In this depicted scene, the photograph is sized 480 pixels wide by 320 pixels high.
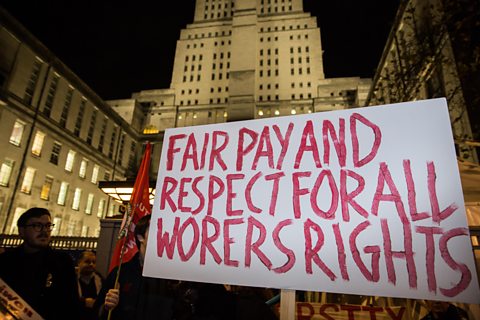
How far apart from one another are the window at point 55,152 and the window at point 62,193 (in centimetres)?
229

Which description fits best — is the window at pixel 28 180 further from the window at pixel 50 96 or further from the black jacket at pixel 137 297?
the black jacket at pixel 137 297

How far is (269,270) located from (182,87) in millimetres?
78278

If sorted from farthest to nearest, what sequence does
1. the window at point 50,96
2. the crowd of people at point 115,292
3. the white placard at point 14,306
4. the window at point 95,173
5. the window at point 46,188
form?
the window at point 95,173
the window at point 50,96
the window at point 46,188
the crowd of people at point 115,292
the white placard at point 14,306

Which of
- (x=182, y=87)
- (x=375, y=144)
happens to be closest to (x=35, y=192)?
(x=375, y=144)

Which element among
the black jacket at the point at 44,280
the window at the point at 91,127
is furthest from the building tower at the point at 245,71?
the black jacket at the point at 44,280

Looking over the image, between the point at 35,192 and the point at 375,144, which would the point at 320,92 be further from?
the point at 375,144

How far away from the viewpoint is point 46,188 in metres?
27.2

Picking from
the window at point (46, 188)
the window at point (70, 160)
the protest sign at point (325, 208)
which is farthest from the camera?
the window at point (70, 160)

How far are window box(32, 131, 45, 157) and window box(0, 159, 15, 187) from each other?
3090mm

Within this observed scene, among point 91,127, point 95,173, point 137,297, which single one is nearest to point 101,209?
point 95,173

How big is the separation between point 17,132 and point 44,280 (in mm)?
28346

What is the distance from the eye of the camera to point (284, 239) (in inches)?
84.8

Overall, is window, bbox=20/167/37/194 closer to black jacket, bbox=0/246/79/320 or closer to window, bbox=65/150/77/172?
window, bbox=65/150/77/172

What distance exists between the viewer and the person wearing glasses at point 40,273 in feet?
8.27
